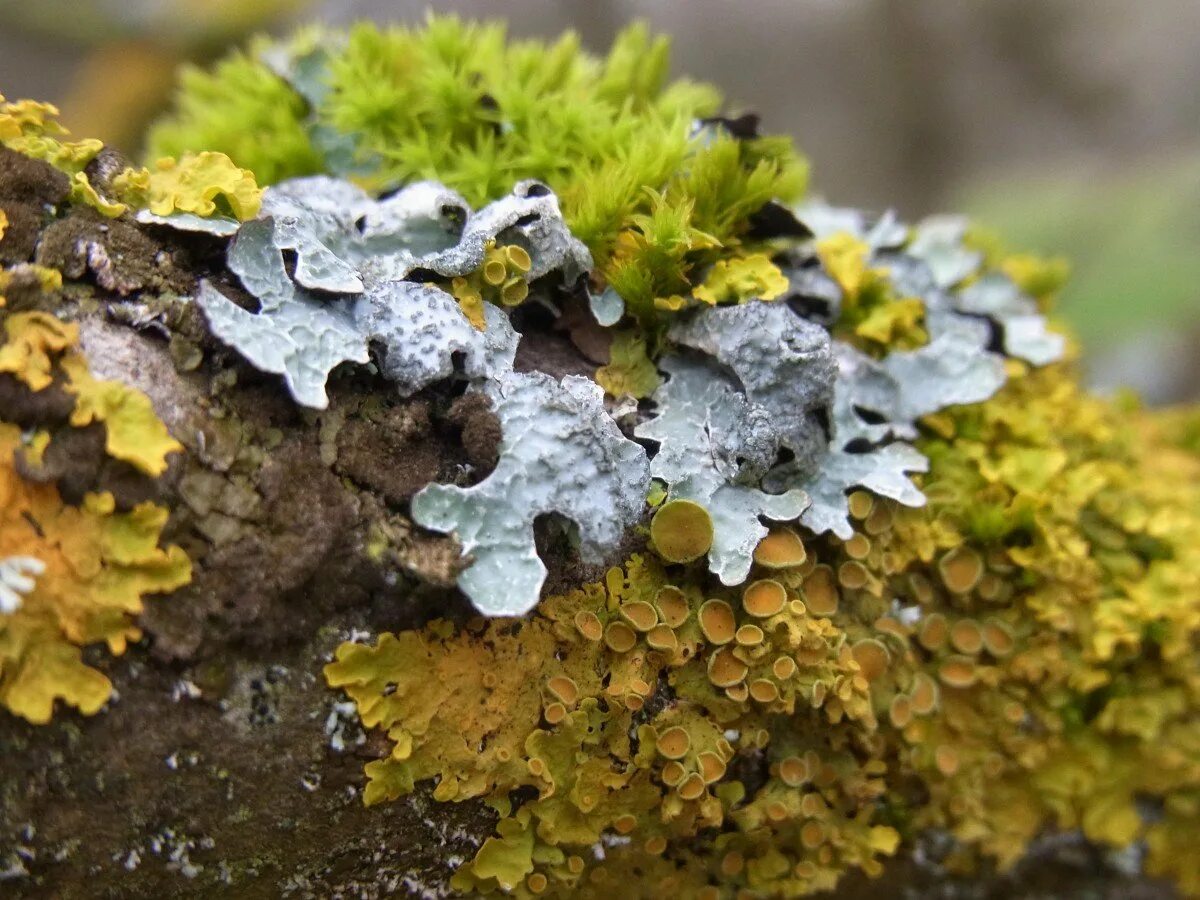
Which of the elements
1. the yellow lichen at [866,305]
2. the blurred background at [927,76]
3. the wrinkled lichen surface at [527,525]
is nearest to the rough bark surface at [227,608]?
the wrinkled lichen surface at [527,525]

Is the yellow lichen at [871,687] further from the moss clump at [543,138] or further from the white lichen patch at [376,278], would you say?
the moss clump at [543,138]

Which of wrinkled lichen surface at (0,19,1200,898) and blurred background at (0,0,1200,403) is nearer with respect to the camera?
wrinkled lichen surface at (0,19,1200,898)

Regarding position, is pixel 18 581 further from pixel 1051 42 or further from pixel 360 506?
pixel 1051 42

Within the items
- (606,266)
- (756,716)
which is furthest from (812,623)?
(606,266)

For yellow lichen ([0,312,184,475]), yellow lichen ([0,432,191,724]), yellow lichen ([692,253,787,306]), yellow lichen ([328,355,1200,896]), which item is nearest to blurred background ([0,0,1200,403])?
yellow lichen ([328,355,1200,896])

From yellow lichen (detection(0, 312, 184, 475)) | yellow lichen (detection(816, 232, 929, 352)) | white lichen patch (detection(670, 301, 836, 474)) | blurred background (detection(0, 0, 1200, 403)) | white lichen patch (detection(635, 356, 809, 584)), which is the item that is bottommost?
yellow lichen (detection(0, 312, 184, 475))

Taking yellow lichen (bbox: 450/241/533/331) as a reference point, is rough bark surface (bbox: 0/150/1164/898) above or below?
below

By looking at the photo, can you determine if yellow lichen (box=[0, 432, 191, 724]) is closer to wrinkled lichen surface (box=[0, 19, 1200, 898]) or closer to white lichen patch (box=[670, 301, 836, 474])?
wrinkled lichen surface (box=[0, 19, 1200, 898])
